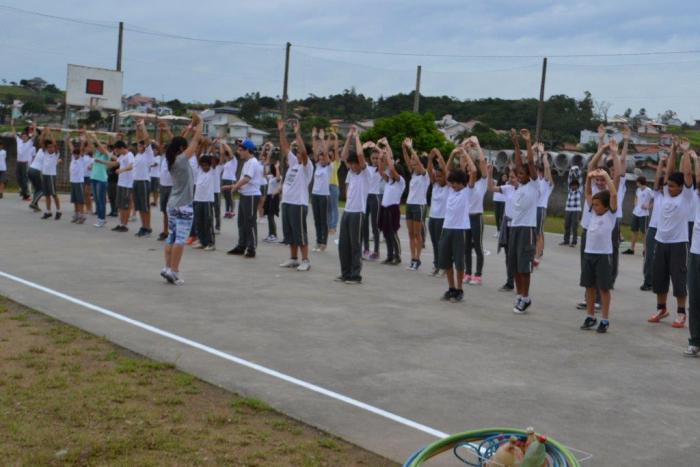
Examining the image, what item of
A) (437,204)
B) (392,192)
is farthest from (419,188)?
(437,204)

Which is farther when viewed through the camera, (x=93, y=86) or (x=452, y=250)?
(x=93, y=86)

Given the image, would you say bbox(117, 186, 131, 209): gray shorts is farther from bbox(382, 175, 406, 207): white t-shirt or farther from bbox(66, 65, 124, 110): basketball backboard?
bbox(66, 65, 124, 110): basketball backboard

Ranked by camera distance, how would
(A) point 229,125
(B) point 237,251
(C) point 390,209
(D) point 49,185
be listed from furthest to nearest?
(A) point 229,125, (D) point 49,185, (C) point 390,209, (B) point 237,251

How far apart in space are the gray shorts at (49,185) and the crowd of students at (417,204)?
3 centimetres

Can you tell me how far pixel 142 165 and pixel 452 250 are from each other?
8174mm

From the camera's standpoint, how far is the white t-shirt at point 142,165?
17656 millimetres

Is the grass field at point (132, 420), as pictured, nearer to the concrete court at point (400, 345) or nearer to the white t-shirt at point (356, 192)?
the concrete court at point (400, 345)

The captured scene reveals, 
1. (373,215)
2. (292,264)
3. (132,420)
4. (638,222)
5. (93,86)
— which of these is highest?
(93,86)

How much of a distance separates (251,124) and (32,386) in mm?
48033

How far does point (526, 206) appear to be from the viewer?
11477mm

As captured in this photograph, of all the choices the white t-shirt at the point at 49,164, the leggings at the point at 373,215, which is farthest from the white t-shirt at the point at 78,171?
the leggings at the point at 373,215

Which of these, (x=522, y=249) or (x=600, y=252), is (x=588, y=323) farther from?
(x=522, y=249)

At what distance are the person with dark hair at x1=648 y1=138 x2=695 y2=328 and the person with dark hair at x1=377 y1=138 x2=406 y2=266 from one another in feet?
17.3

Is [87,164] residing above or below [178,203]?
above
